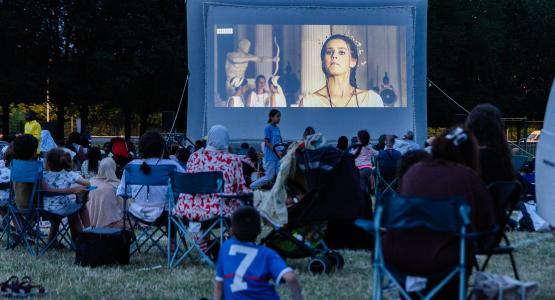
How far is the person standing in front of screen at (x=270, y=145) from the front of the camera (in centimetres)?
1245

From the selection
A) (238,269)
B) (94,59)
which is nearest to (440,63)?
(94,59)

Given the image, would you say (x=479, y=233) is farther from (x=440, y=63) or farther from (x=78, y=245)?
(x=440, y=63)

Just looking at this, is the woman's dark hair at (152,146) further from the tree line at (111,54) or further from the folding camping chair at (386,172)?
the tree line at (111,54)

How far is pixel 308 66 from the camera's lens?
18156 millimetres

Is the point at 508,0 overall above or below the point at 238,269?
above

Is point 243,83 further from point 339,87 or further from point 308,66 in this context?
point 339,87

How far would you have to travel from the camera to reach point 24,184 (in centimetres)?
742

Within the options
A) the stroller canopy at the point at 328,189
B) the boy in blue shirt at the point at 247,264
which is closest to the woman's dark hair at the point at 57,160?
the stroller canopy at the point at 328,189

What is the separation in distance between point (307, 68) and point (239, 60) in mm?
1475

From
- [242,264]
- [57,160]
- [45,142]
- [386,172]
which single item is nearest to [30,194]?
[57,160]

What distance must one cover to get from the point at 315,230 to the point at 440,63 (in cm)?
2831

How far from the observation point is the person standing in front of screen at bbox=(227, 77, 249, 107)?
17906mm

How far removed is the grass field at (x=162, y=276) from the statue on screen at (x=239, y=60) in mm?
10707

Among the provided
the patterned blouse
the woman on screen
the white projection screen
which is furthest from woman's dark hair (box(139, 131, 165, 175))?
the woman on screen
